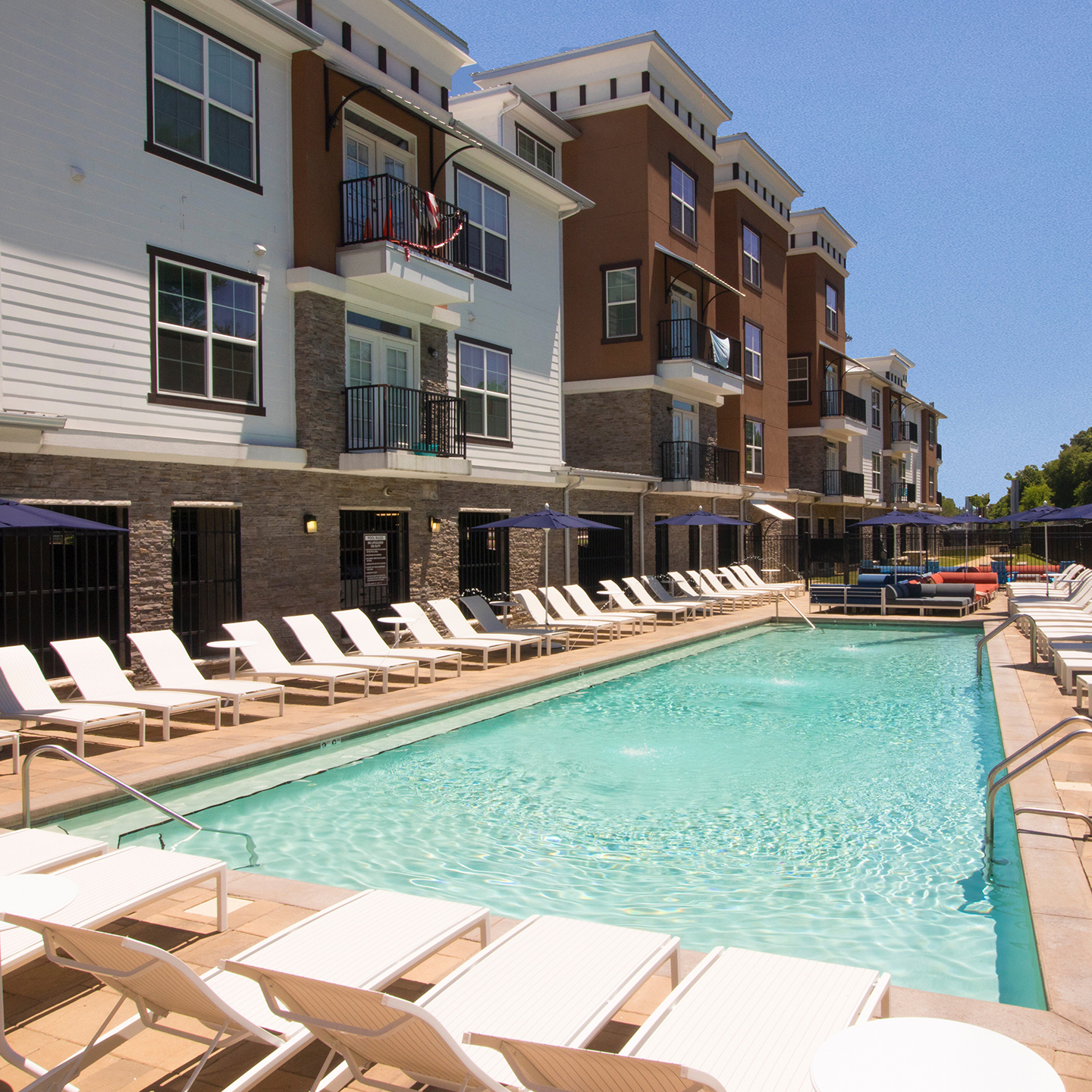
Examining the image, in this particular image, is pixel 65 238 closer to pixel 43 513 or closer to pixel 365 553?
pixel 43 513

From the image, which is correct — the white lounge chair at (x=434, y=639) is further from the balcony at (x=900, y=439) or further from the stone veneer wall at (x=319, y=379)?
the balcony at (x=900, y=439)

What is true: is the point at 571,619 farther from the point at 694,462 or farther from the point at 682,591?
the point at 694,462

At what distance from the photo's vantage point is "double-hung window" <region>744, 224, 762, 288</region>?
2986cm

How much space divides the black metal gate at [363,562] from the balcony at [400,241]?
362 centimetres

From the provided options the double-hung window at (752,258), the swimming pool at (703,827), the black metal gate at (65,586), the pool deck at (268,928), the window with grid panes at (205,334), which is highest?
the double-hung window at (752,258)

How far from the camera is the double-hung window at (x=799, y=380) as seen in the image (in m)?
37.0

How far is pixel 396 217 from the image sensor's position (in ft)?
51.2

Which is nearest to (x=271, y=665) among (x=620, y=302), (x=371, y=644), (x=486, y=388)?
(x=371, y=644)

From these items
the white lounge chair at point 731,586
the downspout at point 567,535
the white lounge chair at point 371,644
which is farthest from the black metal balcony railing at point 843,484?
the white lounge chair at point 371,644

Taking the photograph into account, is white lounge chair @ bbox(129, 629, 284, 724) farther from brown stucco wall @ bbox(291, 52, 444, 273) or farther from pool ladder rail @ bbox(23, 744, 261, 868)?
brown stucco wall @ bbox(291, 52, 444, 273)

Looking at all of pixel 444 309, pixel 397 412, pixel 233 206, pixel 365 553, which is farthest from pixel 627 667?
pixel 233 206

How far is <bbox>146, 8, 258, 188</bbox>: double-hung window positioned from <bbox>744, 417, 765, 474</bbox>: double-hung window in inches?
754

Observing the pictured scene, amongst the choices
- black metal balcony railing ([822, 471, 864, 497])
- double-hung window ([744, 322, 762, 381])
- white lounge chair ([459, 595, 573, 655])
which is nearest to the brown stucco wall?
white lounge chair ([459, 595, 573, 655])

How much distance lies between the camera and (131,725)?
9906 millimetres
